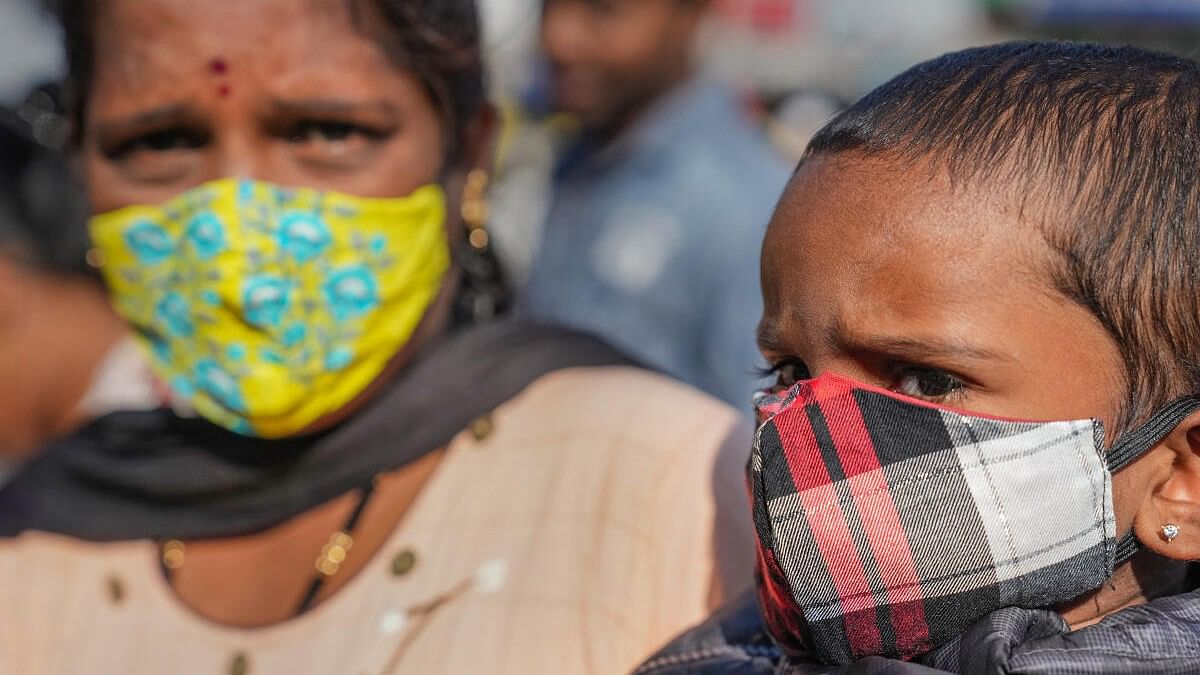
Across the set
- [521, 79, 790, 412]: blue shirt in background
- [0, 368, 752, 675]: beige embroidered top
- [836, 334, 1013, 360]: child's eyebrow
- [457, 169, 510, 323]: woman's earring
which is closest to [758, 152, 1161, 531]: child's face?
[836, 334, 1013, 360]: child's eyebrow

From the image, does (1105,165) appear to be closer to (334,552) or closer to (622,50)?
(334,552)

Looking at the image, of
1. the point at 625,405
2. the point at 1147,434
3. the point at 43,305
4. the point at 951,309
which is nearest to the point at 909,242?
the point at 951,309

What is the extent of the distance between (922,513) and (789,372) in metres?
0.28

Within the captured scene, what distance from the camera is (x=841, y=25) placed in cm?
1190

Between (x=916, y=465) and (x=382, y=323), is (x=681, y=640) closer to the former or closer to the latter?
(x=916, y=465)

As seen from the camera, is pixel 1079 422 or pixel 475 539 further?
pixel 475 539

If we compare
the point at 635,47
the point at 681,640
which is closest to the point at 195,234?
the point at 681,640

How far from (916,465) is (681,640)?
48 centimetres

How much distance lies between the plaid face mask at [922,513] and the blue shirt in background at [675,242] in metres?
2.20

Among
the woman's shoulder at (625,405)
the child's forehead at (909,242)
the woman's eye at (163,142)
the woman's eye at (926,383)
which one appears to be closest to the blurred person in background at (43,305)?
the woman's eye at (163,142)

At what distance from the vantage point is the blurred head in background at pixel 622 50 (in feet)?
15.8

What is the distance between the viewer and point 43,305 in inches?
163

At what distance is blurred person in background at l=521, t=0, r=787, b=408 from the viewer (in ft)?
13.6

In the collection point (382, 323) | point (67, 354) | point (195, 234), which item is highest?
point (195, 234)
